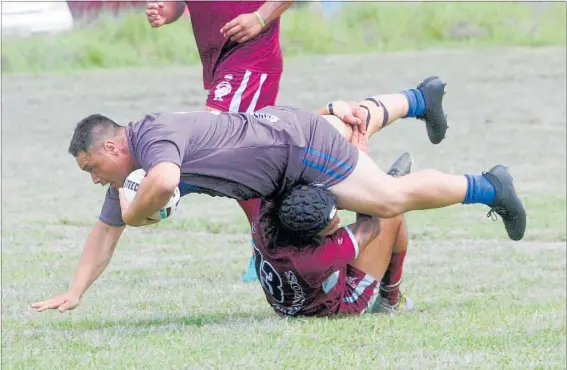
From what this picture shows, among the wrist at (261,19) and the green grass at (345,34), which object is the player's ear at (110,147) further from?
the green grass at (345,34)

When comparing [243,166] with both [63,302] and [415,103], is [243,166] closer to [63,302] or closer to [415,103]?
[63,302]

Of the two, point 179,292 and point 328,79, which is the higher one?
point 179,292

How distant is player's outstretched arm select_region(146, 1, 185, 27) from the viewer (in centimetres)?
856

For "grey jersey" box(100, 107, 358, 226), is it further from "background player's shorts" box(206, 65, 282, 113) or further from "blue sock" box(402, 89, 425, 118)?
"background player's shorts" box(206, 65, 282, 113)

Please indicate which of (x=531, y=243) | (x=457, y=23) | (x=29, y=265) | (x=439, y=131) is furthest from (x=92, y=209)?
(x=457, y=23)

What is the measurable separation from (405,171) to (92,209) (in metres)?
5.78

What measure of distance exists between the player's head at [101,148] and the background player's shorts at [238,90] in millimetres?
2119

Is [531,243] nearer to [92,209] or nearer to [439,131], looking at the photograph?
[439,131]

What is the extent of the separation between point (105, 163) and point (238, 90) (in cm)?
232

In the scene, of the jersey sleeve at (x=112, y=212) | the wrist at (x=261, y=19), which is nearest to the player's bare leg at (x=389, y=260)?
the jersey sleeve at (x=112, y=212)

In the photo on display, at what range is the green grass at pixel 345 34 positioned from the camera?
23.7 meters

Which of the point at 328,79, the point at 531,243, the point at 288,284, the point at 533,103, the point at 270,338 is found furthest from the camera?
the point at 328,79

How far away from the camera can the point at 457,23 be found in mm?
24516

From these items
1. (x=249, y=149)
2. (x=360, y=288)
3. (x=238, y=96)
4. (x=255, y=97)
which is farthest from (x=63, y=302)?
(x=255, y=97)
